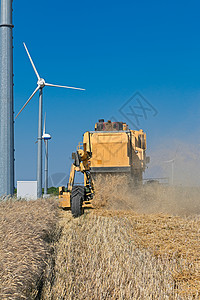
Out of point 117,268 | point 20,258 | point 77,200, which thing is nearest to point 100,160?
point 77,200

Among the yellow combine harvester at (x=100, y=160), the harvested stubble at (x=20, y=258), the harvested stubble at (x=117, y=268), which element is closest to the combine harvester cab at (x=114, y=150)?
the yellow combine harvester at (x=100, y=160)

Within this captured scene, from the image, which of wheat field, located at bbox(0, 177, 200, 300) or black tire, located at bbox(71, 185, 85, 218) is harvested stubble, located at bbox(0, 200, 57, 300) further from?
black tire, located at bbox(71, 185, 85, 218)

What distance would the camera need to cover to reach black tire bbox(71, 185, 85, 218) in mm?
15172

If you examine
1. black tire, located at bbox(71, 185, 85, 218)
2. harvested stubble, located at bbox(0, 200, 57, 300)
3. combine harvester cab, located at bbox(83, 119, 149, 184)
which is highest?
combine harvester cab, located at bbox(83, 119, 149, 184)

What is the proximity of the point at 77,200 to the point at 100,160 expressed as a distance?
249cm

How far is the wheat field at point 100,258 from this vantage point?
18.6 feet

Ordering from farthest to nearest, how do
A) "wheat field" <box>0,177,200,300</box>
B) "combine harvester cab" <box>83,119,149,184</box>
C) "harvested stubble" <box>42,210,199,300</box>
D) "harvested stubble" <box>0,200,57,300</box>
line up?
"combine harvester cab" <box>83,119,149,184</box> < "harvested stubble" <box>42,210,199,300</box> < "wheat field" <box>0,177,200,300</box> < "harvested stubble" <box>0,200,57,300</box>

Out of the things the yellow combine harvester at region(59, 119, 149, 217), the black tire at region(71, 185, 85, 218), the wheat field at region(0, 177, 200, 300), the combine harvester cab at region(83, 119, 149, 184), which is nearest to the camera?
the wheat field at region(0, 177, 200, 300)

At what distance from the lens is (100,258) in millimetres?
7750

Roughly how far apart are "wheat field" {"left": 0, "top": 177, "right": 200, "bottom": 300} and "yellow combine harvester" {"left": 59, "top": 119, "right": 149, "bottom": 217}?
2896 mm

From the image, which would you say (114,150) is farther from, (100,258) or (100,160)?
(100,258)

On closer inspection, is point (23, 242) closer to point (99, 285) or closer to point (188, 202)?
point (99, 285)

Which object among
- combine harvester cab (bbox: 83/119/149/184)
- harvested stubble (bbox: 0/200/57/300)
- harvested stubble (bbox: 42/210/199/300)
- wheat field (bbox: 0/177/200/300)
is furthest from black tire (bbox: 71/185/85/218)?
harvested stubble (bbox: 0/200/57/300)

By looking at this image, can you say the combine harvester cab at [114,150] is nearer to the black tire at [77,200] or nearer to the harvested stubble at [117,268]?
the black tire at [77,200]
